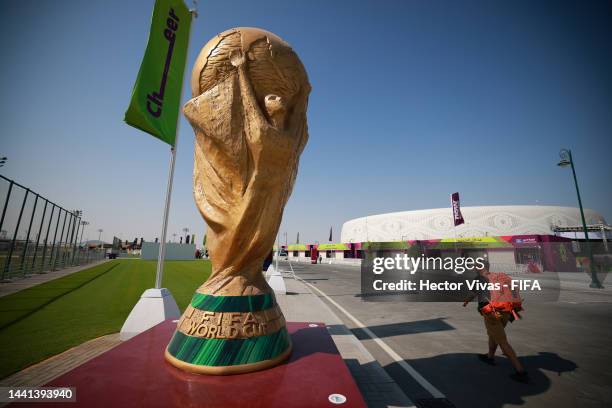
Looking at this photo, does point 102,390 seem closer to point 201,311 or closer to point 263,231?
point 201,311

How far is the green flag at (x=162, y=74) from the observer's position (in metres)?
5.20

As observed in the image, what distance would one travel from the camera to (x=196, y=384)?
6.22 feet

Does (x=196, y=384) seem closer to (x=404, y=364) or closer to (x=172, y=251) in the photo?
(x=404, y=364)

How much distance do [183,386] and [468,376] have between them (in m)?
4.17

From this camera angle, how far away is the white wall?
42.5m

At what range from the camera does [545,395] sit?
3488mm

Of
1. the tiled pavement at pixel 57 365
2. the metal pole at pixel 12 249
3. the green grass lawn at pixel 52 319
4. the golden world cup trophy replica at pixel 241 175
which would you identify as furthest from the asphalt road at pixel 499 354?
the metal pole at pixel 12 249

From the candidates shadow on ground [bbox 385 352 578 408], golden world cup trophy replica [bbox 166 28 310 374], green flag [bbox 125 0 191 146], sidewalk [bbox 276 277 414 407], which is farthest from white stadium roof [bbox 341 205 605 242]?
golden world cup trophy replica [bbox 166 28 310 374]

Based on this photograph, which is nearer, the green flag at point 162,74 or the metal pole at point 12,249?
the green flag at point 162,74

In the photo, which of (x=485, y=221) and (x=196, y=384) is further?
(x=485, y=221)

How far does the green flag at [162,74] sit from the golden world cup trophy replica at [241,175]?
3320 millimetres

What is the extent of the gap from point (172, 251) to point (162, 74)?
147ft

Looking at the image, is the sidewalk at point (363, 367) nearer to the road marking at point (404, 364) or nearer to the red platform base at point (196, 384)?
the road marking at point (404, 364)

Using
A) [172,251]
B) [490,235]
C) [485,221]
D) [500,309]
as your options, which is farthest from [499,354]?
[485,221]
